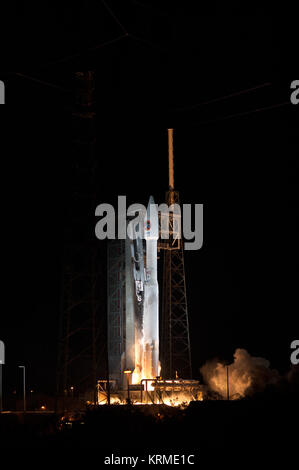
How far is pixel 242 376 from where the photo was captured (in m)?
41.1

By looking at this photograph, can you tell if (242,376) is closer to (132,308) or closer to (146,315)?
(146,315)

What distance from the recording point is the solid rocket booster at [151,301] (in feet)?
140

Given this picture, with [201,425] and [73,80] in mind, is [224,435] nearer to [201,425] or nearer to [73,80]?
[201,425]

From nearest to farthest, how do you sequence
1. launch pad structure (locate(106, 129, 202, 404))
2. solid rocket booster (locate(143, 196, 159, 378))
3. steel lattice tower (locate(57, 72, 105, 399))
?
steel lattice tower (locate(57, 72, 105, 399)) → launch pad structure (locate(106, 129, 202, 404)) → solid rocket booster (locate(143, 196, 159, 378))

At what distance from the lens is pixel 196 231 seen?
4662 cm
